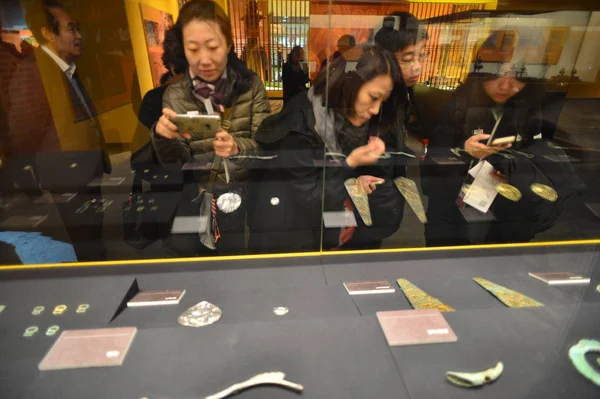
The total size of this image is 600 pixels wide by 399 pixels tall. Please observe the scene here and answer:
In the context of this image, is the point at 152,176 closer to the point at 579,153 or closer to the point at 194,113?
the point at 194,113

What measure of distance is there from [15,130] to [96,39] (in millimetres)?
562

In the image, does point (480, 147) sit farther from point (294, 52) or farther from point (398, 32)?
point (294, 52)

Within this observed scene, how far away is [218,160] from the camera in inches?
59.4

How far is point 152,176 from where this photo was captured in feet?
5.08

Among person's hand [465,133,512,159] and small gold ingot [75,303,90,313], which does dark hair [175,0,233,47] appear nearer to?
small gold ingot [75,303,90,313]

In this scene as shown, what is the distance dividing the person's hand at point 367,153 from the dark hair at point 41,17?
4.21ft

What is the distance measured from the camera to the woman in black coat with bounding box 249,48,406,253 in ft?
4.86

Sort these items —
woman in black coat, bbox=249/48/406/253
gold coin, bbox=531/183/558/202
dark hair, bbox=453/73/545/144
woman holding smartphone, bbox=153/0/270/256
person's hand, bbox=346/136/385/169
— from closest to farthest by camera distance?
woman holding smartphone, bbox=153/0/270/256, woman in black coat, bbox=249/48/406/253, person's hand, bbox=346/136/385/169, dark hair, bbox=453/73/545/144, gold coin, bbox=531/183/558/202

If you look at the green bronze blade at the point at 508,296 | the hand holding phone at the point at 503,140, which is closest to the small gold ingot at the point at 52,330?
the green bronze blade at the point at 508,296

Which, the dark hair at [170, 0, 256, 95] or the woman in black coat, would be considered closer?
the dark hair at [170, 0, 256, 95]

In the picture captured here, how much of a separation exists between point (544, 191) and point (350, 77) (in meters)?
1.37

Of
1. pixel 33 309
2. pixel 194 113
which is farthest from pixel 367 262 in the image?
pixel 33 309

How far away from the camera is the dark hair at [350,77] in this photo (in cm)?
146

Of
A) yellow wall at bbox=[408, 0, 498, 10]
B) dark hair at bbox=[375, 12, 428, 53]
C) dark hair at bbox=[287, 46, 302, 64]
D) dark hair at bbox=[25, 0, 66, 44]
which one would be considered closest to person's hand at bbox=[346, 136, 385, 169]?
dark hair at bbox=[375, 12, 428, 53]
